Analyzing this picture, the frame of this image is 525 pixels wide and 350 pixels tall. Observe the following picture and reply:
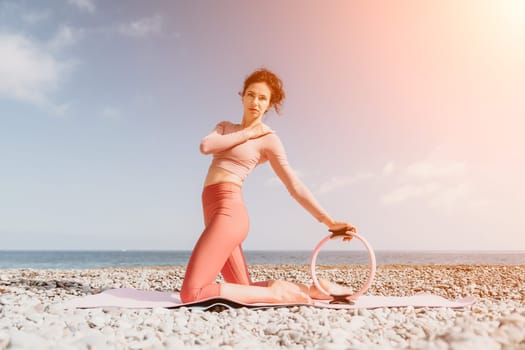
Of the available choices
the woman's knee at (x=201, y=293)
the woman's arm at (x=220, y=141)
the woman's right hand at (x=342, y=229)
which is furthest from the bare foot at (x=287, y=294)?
the woman's arm at (x=220, y=141)

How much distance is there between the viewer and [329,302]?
507cm

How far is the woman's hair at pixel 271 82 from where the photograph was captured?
17.6 feet

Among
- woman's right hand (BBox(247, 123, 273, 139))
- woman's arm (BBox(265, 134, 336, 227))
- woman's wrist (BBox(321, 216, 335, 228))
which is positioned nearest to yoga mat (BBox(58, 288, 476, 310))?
woman's wrist (BBox(321, 216, 335, 228))

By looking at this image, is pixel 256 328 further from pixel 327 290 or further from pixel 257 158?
pixel 257 158

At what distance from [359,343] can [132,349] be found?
1.56 metres

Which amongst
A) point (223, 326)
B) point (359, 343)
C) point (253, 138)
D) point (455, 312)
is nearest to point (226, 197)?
point (253, 138)

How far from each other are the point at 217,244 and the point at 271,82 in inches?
78.7

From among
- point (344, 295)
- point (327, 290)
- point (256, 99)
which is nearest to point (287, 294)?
point (327, 290)

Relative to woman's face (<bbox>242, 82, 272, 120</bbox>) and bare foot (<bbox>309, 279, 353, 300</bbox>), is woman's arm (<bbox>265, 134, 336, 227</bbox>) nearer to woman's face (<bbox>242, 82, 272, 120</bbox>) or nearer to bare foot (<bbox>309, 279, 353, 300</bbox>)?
woman's face (<bbox>242, 82, 272, 120</bbox>)

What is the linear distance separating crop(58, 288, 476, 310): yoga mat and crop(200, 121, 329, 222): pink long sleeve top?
1.08 meters

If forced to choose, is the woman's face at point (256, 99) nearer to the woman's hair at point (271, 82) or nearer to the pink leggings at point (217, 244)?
the woman's hair at point (271, 82)

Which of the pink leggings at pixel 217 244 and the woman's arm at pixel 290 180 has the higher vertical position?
the woman's arm at pixel 290 180

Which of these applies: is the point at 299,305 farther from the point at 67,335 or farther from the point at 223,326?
the point at 67,335

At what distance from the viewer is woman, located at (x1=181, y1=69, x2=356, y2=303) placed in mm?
4762
